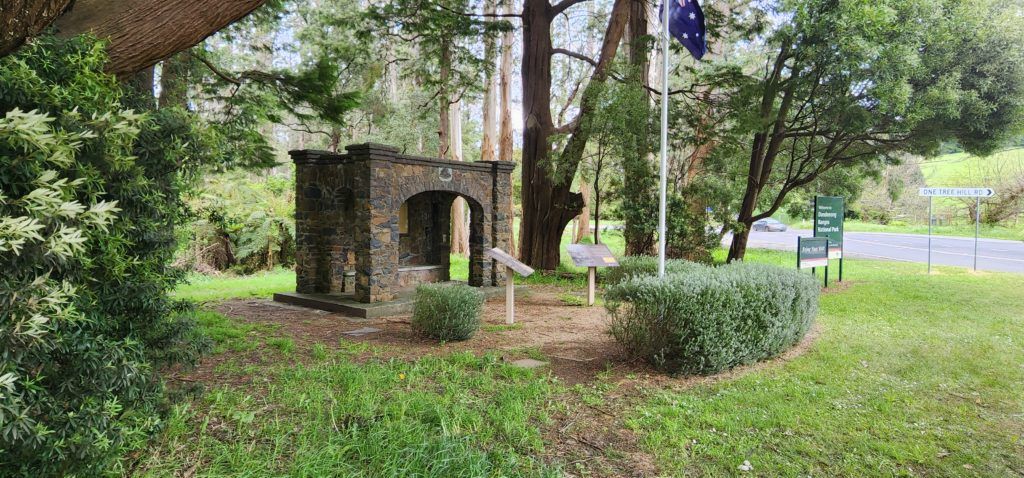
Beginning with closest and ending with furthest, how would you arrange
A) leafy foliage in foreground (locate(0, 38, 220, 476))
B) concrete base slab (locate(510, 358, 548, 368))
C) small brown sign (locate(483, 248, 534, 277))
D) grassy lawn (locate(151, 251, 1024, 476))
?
1. leafy foliage in foreground (locate(0, 38, 220, 476))
2. grassy lawn (locate(151, 251, 1024, 476))
3. concrete base slab (locate(510, 358, 548, 368))
4. small brown sign (locate(483, 248, 534, 277))

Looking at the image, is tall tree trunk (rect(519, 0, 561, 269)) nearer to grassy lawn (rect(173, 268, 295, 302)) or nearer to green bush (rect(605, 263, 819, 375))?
grassy lawn (rect(173, 268, 295, 302))

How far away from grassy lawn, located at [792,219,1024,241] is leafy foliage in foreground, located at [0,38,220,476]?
30.2m

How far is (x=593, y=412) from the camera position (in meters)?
4.19

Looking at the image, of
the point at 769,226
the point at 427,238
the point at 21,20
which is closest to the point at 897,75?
the point at 427,238

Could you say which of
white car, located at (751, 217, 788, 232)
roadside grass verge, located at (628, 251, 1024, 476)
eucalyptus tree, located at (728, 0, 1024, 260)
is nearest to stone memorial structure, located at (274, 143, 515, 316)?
roadside grass verge, located at (628, 251, 1024, 476)

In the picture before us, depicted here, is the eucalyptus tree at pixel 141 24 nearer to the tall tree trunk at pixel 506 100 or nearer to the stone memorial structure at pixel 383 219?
the stone memorial structure at pixel 383 219

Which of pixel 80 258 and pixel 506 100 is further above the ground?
pixel 506 100

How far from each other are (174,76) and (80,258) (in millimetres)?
6512

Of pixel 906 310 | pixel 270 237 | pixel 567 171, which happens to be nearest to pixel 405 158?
pixel 567 171

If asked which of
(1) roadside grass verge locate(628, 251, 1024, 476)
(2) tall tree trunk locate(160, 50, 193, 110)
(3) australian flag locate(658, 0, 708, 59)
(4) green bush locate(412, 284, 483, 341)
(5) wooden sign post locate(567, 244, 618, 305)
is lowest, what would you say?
(1) roadside grass verge locate(628, 251, 1024, 476)

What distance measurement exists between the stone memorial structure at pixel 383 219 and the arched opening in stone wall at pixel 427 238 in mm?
19

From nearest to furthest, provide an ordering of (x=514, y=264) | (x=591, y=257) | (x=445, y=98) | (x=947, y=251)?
(x=514, y=264)
(x=591, y=257)
(x=445, y=98)
(x=947, y=251)

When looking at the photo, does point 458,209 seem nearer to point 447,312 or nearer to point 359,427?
point 447,312

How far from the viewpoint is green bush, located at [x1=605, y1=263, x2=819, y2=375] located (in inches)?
197
